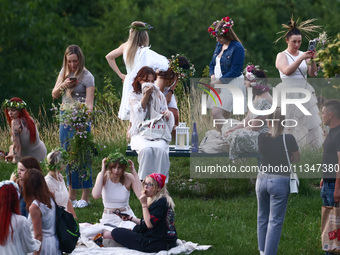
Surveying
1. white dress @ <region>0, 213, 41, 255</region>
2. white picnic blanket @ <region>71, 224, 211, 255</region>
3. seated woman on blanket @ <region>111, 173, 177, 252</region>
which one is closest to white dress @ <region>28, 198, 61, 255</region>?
white dress @ <region>0, 213, 41, 255</region>

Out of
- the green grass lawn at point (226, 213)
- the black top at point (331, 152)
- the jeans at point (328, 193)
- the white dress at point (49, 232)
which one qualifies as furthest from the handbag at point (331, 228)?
the white dress at point (49, 232)

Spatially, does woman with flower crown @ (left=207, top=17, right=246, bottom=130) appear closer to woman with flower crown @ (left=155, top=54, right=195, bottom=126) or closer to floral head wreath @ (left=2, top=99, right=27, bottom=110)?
woman with flower crown @ (left=155, top=54, right=195, bottom=126)

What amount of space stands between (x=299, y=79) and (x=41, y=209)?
4.79 meters

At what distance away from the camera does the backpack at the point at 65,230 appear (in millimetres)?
7742

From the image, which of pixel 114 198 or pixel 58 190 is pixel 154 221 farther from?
pixel 58 190

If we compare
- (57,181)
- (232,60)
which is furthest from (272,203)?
(232,60)

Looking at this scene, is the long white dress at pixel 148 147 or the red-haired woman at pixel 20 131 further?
the long white dress at pixel 148 147

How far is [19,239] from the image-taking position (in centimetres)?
704

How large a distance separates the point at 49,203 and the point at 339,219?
107 inches

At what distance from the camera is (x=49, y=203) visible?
764 cm

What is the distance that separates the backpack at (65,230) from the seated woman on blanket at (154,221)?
92cm

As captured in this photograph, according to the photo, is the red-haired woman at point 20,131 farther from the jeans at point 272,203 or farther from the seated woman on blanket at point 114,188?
the jeans at point 272,203

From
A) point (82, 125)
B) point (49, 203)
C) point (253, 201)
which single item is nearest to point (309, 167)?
point (253, 201)

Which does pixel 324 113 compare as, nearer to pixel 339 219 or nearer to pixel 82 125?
pixel 339 219
